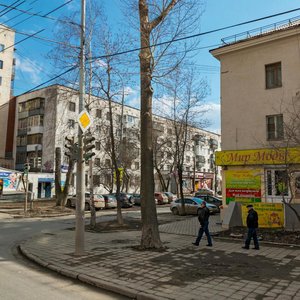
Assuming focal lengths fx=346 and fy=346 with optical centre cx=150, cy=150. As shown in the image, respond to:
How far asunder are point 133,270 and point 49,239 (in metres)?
6.48

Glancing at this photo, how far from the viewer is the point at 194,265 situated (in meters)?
8.80

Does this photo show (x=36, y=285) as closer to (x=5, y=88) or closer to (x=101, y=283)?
(x=101, y=283)

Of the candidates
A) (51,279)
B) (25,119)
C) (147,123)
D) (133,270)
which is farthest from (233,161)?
(25,119)

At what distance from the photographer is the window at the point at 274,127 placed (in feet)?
57.6

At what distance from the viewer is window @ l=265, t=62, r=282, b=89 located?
59.1 feet

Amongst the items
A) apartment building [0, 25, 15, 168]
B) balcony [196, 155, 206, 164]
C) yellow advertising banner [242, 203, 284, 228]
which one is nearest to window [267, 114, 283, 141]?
yellow advertising banner [242, 203, 284, 228]

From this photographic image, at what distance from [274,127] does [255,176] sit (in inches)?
108

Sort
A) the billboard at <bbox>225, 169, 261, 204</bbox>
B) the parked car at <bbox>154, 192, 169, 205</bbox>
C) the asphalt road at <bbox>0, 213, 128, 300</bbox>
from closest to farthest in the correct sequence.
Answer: the asphalt road at <bbox>0, 213, 128, 300</bbox>
the billboard at <bbox>225, 169, 261, 204</bbox>
the parked car at <bbox>154, 192, 169, 205</bbox>

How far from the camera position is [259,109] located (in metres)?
18.2

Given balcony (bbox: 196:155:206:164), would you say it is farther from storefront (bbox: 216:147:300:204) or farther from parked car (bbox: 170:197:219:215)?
storefront (bbox: 216:147:300:204)

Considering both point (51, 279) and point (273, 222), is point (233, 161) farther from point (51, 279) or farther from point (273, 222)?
point (51, 279)

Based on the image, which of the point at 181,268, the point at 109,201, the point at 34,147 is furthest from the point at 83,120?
the point at 34,147

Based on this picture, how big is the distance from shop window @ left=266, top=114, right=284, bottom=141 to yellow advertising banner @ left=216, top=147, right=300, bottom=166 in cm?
113

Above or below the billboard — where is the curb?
below
